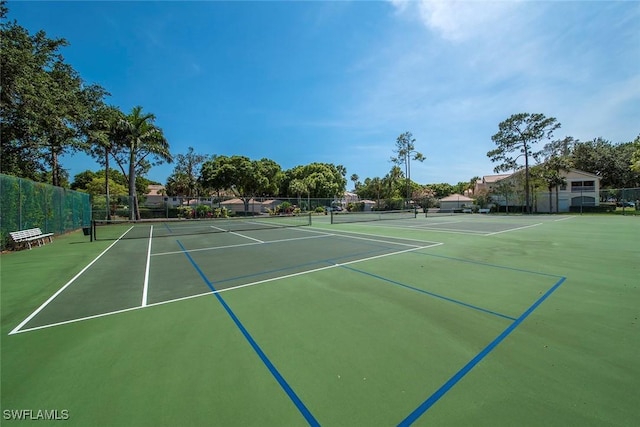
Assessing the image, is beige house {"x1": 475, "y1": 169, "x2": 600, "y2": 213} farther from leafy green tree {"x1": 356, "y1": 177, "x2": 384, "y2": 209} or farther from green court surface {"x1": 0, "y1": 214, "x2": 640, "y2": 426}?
green court surface {"x1": 0, "y1": 214, "x2": 640, "y2": 426}

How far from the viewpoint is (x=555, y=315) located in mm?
4094

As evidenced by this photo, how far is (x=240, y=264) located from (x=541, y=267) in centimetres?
820

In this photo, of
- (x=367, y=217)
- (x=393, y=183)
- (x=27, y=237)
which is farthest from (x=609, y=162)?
(x=27, y=237)

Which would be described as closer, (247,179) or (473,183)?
(247,179)

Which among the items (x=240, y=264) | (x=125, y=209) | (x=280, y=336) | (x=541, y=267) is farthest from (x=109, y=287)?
(x=125, y=209)

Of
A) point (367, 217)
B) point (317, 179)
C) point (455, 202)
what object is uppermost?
point (317, 179)

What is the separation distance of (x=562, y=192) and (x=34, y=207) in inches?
2499

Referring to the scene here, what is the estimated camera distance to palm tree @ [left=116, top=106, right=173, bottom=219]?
26562mm

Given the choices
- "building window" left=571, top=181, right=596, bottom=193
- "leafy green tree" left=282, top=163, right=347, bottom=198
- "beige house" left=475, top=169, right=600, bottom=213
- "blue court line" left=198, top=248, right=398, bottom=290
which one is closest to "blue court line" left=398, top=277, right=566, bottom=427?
"blue court line" left=198, top=248, right=398, bottom=290

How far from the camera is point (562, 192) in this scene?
4528cm

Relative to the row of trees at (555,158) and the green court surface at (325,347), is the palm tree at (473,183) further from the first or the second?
the green court surface at (325,347)

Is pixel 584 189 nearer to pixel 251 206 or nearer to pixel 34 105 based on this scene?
pixel 251 206

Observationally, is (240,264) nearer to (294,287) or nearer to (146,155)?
(294,287)

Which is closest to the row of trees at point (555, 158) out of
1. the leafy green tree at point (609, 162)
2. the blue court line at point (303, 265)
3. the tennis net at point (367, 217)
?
the leafy green tree at point (609, 162)
